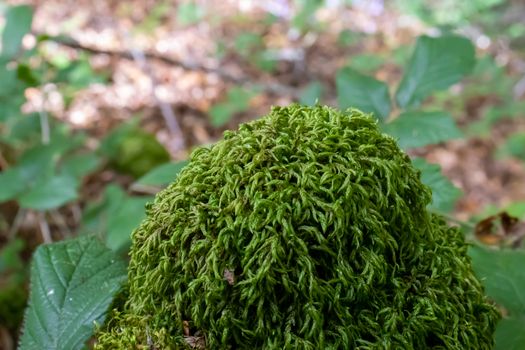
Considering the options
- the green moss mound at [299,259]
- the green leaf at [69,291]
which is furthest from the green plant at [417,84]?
the green leaf at [69,291]

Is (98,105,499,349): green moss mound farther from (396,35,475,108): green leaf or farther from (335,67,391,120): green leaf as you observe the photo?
(396,35,475,108): green leaf

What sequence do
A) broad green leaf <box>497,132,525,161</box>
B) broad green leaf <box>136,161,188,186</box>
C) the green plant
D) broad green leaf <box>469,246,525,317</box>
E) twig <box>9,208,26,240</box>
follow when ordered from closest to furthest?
broad green leaf <box>469,246,525,317</box>, broad green leaf <box>136,161,188,186</box>, the green plant, twig <box>9,208,26,240</box>, broad green leaf <box>497,132,525,161</box>

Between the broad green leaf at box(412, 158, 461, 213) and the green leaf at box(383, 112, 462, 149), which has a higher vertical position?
the green leaf at box(383, 112, 462, 149)

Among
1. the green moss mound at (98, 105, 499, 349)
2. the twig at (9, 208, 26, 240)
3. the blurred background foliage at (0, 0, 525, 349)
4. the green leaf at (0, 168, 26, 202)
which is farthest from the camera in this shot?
the twig at (9, 208, 26, 240)

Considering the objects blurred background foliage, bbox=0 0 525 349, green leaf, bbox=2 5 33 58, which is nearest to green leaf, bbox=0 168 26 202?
blurred background foliage, bbox=0 0 525 349

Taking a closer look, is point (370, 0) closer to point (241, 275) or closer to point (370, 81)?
point (370, 81)

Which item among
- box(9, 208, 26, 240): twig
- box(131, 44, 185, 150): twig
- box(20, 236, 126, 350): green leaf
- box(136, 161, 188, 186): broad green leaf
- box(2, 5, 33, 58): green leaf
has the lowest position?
box(20, 236, 126, 350): green leaf

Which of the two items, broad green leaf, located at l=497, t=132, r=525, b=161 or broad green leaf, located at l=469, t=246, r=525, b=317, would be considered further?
broad green leaf, located at l=497, t=132, r=525, b=161
